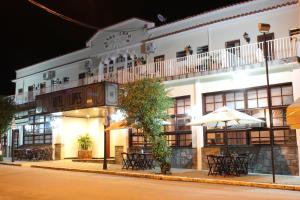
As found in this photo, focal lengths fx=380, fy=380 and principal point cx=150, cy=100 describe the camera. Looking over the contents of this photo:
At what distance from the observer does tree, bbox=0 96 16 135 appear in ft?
98.3

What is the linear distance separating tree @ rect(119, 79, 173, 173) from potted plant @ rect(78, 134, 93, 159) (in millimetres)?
10013

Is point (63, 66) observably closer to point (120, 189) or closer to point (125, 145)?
point (125, 145)

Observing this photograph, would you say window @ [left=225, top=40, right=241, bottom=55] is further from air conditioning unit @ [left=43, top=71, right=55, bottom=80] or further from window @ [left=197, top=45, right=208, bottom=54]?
air conditioning unit @ [left=43, top=71, right=55, bottom=80]

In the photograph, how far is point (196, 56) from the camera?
21469mm

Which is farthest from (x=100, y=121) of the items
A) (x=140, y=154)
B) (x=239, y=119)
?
(x=239, y=119)

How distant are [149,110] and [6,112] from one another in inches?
661

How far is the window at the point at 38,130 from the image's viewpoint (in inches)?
1202

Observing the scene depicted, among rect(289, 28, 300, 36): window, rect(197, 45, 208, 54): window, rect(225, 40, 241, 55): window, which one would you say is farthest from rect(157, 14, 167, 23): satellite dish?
rect(289, 28, 300, 36): window

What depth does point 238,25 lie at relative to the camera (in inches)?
835

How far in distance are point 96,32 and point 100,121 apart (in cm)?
710

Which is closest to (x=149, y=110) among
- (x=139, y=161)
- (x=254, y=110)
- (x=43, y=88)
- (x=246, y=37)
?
(x=139, y=161)

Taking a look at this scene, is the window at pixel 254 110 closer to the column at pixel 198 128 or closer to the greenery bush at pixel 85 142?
the column at pixel 198 128

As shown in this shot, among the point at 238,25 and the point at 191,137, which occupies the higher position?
the point at 238,25

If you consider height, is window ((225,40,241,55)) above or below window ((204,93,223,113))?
above
